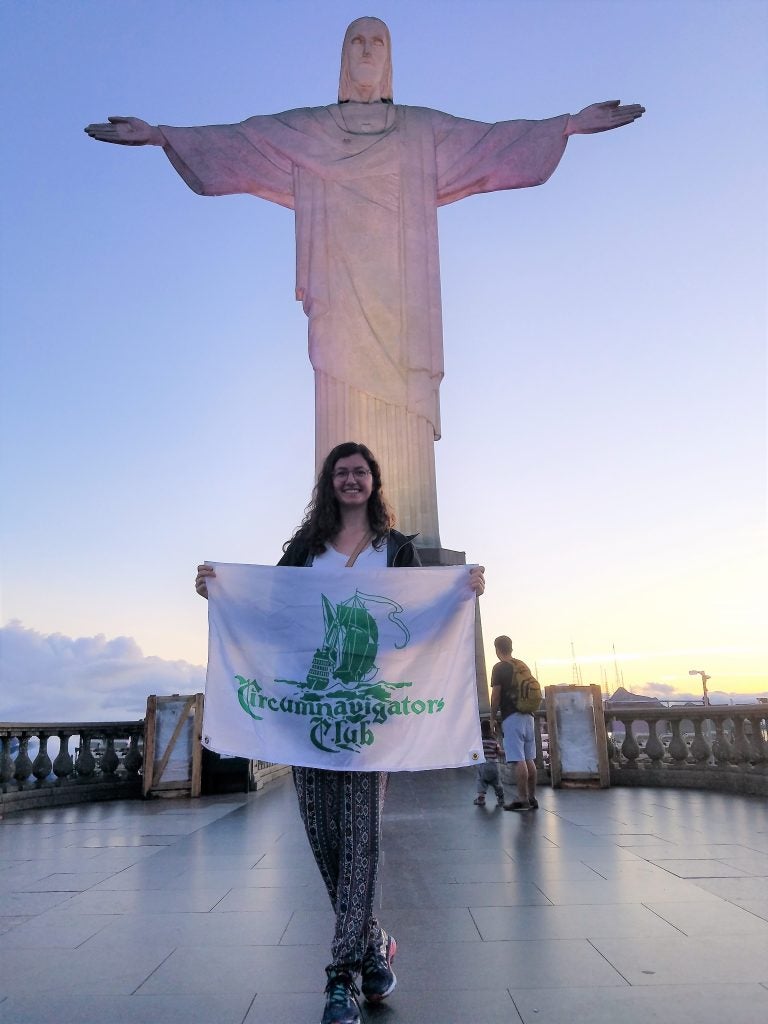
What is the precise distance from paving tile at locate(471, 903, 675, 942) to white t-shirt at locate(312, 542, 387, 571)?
66.3 inches

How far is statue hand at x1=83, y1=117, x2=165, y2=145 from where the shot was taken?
12.8 metres

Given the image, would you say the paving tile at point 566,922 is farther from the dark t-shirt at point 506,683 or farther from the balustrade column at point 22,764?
the balustrade column at point 22,764

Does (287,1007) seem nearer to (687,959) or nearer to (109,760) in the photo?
(687,959)

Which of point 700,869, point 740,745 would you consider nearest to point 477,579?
point 700,869

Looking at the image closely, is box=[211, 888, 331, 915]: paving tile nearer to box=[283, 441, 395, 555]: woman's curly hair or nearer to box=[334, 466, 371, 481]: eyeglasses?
box=[283, 441, 395, 555]: woman's curly hair

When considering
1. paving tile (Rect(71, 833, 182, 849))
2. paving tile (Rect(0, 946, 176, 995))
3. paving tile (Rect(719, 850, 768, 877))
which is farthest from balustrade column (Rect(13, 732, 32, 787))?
paving tile (Rect(719, 850, 768, 877))

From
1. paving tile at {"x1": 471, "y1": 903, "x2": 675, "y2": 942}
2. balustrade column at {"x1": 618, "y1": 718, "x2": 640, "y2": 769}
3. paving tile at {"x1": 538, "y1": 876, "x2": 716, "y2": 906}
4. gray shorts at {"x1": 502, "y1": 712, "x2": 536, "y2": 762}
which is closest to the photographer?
paving tile at {"x1": 471, "y1": 903, "x2": 675, "y2": 942}

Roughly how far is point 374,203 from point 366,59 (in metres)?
2.83

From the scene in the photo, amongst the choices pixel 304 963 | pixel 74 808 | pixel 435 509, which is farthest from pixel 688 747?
pixel 304 963

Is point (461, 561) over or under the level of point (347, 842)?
over

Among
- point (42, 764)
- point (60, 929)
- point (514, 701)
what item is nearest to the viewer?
point (60, 929)

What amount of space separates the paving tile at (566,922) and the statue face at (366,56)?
14400 mm

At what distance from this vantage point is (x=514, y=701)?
8.26 m

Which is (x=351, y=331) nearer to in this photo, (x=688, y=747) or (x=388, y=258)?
(x=388, y=258)
